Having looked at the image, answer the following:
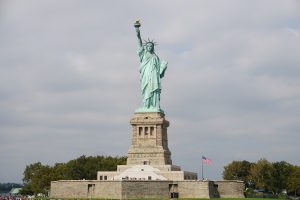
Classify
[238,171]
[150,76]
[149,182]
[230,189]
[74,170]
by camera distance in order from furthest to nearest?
[238,171] < [74,170] < [150,76] < [230,189] < [149,182]

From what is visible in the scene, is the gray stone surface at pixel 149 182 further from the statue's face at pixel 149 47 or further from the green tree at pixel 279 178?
the green tree at pixel 279 178

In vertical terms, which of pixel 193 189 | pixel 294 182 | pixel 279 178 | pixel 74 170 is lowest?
pixel 193 189

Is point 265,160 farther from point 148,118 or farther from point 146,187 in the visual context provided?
point 146,187

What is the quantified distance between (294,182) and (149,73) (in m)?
29.2

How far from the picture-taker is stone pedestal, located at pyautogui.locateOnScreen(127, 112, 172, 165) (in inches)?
2249

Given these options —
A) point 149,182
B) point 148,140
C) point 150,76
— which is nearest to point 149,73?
point 150,76

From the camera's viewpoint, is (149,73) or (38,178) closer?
(149,73)

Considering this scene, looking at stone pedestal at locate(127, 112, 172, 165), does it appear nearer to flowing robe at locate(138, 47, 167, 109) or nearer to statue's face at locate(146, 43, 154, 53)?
flowing robe at locate(138, 47, 167, 109)

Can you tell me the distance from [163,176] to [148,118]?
819 centimetres

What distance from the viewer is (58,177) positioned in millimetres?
73312

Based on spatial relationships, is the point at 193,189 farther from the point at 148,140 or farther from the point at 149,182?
the point at 148,140

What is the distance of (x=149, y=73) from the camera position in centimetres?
6112

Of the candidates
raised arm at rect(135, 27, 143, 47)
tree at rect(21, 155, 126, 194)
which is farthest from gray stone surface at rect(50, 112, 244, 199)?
tree at rect(21, 155, 126, 194)

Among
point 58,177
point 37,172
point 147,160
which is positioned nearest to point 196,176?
point 147,160
